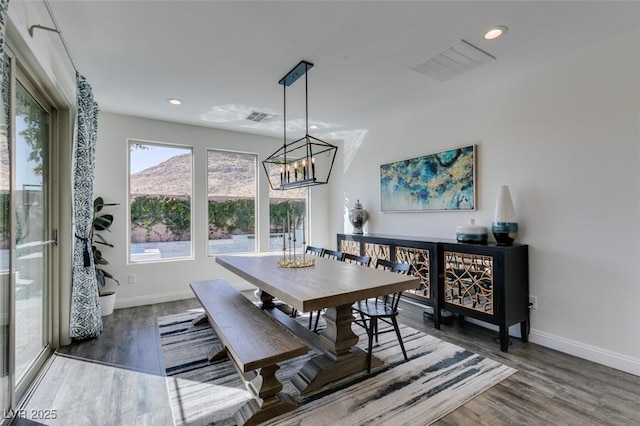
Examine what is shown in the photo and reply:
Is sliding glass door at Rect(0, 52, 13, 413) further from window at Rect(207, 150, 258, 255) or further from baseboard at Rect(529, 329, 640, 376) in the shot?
baseboard at Rect(529, 329, 640, 376)

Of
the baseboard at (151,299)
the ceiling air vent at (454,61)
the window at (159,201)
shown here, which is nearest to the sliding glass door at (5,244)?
the baseboard at (151,299)

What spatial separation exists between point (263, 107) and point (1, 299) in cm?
306

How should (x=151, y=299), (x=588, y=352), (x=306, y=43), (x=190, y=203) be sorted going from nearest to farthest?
(x=306, y=43)
(x=588, y=352)
(x=151, y=299)
(x=190, y=203)

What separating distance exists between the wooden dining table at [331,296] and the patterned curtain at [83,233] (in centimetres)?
167

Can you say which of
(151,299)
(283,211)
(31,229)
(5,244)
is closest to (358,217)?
(283,211)

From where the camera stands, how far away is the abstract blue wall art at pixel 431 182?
3.61 meters

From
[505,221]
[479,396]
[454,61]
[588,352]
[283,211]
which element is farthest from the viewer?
[283,211]

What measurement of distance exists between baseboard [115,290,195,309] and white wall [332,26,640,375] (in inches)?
162

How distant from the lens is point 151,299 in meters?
4.39

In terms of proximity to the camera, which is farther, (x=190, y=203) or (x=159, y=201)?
(x=190, y=203)

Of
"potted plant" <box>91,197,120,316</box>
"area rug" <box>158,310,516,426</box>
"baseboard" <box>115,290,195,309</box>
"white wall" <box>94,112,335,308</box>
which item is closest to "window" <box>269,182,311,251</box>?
"white wall" <box>94,112,335,308</box>

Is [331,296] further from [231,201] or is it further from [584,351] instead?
[231,201]

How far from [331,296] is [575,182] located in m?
2.48

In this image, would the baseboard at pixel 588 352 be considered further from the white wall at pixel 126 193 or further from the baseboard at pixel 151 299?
the baseboard at pixel 151 299
